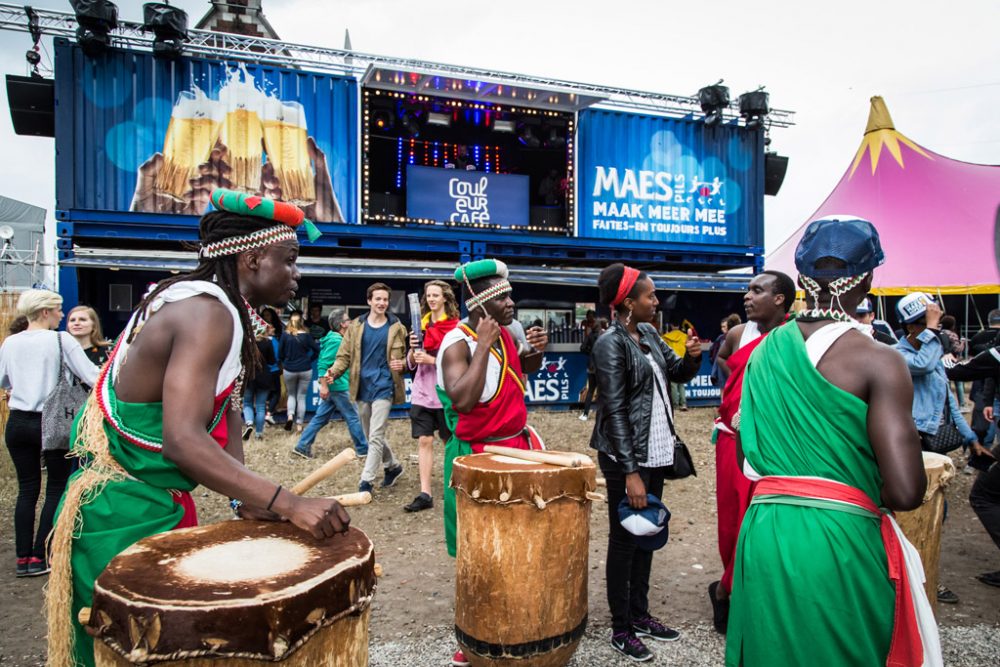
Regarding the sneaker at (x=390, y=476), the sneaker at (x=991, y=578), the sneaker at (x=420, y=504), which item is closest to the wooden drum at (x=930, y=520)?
the sneaker at (x=991, y=578)

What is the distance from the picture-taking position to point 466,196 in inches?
458

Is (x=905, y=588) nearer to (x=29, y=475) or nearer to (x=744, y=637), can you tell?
(x=744, y=637)

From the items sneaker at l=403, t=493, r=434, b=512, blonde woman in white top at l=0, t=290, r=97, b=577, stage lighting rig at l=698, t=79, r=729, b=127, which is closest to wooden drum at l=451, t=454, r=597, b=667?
sneaker at l=403, t=493, r=434, b=512

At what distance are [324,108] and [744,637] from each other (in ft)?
35.2

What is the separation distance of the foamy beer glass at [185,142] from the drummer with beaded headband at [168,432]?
9276 millimetres

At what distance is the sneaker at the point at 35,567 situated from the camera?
4250 millimetres

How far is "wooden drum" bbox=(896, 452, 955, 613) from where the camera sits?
323 centimetres

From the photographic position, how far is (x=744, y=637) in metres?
1.89

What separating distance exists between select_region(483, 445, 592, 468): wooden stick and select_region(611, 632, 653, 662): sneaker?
1.01 metres

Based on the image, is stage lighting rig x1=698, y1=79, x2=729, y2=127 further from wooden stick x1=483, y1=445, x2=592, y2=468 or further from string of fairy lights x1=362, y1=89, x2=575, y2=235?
wooden stick x1=483, y1=445, x2=592, y2=468

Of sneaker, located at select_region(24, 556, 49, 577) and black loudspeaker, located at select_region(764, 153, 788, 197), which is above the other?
black loudspeaker, located at select_region(764, 153, 788, 197)

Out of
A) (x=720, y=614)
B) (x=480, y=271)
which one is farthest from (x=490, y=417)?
(x=720, y=614)

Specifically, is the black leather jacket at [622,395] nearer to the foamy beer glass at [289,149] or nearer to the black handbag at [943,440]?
the black handbag at [943,440]

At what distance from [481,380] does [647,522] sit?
3.39 feet
